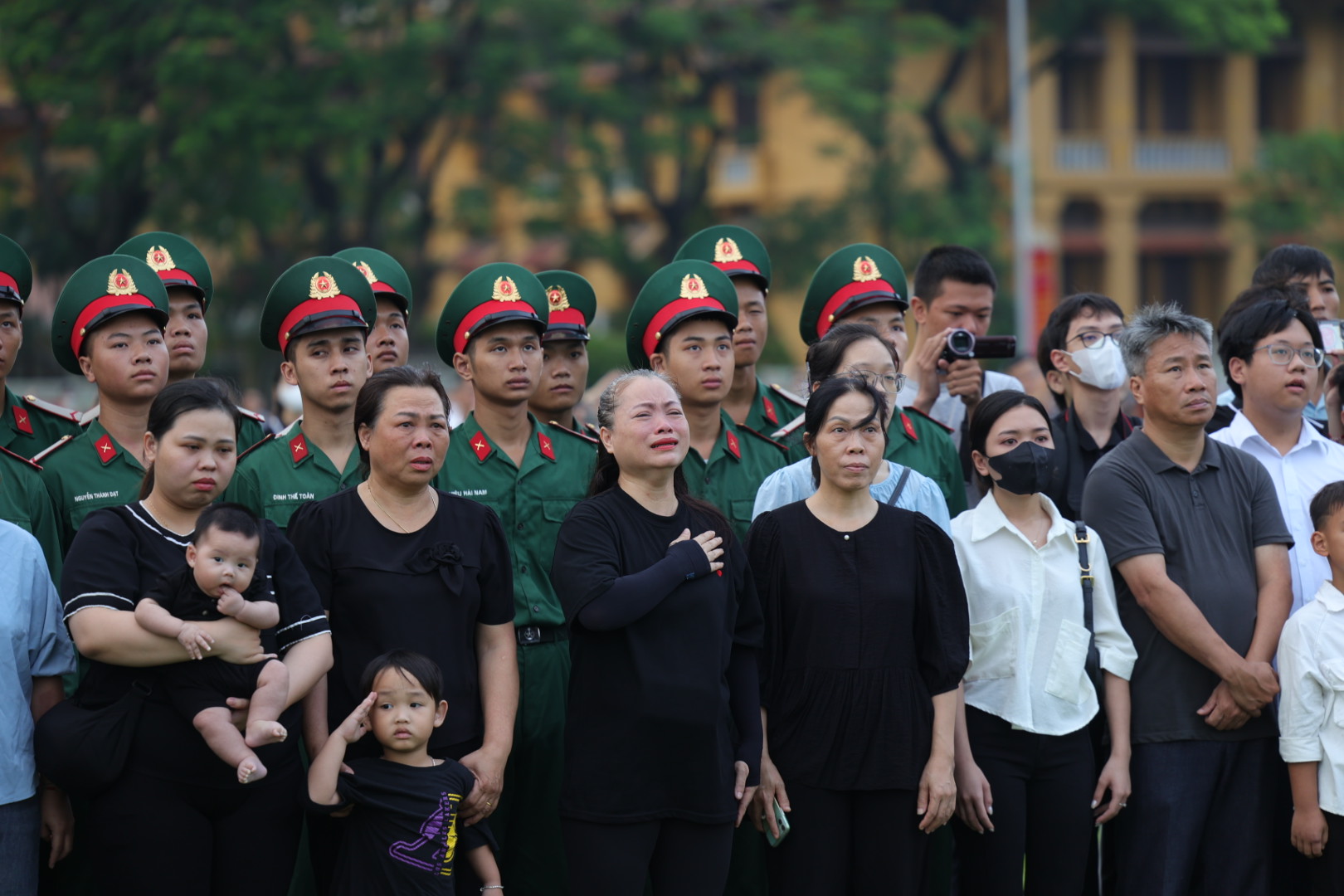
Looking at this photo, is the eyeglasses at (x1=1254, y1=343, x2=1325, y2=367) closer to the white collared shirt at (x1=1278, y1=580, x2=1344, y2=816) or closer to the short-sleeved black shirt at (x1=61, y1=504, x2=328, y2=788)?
the white collared shirt at (x1=1278, y1=580, x2=1344, y2=816)

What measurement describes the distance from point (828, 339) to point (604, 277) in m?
27.5

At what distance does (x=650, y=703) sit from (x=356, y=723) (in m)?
0.80

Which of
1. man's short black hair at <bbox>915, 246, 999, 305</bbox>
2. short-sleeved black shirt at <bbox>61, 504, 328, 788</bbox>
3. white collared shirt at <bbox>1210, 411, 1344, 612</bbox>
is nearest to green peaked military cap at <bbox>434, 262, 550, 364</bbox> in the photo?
short-sleeved black shirt at <bbox>61, 504, 328, 788</bbox>

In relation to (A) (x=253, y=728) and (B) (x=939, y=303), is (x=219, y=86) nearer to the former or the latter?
(B) (x=939, y=303)

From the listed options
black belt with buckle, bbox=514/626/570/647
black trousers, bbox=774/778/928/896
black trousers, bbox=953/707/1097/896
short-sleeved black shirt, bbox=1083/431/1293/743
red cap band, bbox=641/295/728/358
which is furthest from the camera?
red cap band, bbox=641/295/728/358

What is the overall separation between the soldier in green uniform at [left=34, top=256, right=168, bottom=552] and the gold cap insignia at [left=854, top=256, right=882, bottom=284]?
9.03 feet

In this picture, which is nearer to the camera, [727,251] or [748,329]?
[748,329]

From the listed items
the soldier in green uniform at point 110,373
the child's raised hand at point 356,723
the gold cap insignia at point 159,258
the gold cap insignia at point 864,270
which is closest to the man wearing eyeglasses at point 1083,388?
the gold cap insignia at point 864,270

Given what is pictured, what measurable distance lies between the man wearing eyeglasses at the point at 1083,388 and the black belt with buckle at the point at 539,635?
1.87m

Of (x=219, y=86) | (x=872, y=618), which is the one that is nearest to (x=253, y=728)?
(x=872, y=618)

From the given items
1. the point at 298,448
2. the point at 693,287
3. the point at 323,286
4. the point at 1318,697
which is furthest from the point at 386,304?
the point at 1318,697

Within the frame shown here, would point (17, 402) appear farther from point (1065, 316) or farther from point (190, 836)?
point (1065, 316)

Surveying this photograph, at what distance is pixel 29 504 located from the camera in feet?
14.9

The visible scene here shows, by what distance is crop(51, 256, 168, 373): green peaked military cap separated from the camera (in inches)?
196
